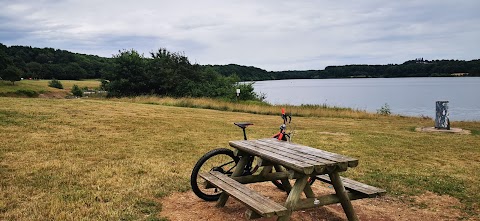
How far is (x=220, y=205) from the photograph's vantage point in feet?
17.4

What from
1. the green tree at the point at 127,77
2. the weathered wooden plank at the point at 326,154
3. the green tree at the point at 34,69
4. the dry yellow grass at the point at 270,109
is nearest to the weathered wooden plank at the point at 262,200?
the weathered wooden plank at the point at 326,154

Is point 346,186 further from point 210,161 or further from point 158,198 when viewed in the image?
point 210,161

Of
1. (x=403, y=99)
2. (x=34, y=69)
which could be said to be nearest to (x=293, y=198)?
(x=403, y=99)

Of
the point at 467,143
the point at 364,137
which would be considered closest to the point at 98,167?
the point at 364,137

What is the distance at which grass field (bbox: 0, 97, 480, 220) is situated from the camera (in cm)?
537

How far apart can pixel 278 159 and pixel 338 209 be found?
175 cm

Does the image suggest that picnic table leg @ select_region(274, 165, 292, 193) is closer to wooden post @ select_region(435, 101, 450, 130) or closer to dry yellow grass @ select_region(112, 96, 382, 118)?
wooden post @ select_region(435, 101, 450, 130)

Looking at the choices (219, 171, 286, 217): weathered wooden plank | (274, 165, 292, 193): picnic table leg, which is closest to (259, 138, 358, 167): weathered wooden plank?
(274, 165, 292, 193): picnic table leg

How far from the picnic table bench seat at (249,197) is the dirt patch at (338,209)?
463mm

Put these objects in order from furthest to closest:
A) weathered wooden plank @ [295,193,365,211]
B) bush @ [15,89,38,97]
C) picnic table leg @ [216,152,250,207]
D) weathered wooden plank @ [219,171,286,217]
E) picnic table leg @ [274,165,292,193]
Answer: bush @ [15,89,38,97] → picnic table leg @ [274,165,292,193] → picnic table leg @ [216,152,250,207] → weathered wooden plank @ [295,193,365,211] → weathered wooden plank @ [219,171,286,217]

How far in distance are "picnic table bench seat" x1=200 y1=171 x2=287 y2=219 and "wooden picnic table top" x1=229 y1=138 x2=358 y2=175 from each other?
0.43 m

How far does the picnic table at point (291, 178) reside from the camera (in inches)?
157

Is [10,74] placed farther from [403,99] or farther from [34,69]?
[403,99]

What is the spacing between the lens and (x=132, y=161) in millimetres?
8000
